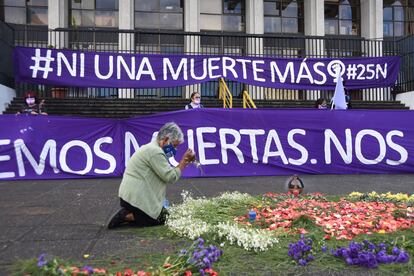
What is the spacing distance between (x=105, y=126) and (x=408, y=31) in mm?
17919

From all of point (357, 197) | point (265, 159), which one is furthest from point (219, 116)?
point (357, 197)

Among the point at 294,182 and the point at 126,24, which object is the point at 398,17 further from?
the point at 294,182

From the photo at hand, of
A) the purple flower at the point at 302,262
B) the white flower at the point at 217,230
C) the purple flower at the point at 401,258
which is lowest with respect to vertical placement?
the purple flower at the point at 302,262

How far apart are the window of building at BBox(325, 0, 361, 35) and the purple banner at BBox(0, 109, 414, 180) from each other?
37.2ft

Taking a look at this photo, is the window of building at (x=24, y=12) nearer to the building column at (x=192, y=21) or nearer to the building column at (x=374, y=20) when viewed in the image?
the building column at (x=192, y=21)

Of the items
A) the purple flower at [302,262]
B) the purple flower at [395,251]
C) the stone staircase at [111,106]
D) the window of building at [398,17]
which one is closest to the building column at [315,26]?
the window of building at [398,17]

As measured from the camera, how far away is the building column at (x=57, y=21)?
17141mm

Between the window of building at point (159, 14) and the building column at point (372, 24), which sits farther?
the building column at point (372, 24)

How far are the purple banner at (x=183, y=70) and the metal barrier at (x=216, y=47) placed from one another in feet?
8.61

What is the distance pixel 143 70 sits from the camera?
43.3 feet

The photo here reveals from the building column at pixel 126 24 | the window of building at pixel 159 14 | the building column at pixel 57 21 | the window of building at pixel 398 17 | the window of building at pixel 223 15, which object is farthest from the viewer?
the window of building at pixel 398 17

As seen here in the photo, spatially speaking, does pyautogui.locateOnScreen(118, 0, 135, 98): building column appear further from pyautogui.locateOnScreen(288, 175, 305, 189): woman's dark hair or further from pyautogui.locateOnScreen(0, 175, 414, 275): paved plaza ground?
pyautogui.locateOnScreen(288, 175, 305, 189): woman's dark hair

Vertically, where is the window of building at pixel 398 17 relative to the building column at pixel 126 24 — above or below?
above

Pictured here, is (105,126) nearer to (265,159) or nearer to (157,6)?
(265,159)
